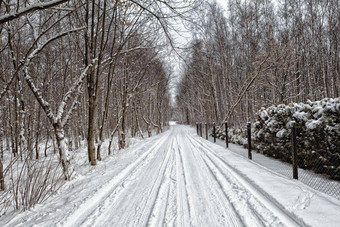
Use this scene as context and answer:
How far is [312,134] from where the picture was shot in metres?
4.40

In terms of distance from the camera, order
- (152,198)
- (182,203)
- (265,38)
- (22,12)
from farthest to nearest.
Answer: (265,38)
(152,198)
(182,203)
(22,12)

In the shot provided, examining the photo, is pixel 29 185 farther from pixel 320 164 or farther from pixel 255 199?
pixel 320 164

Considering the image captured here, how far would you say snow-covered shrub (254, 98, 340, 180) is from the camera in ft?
12.8

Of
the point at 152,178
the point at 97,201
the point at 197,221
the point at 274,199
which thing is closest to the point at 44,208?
the point at 97,201

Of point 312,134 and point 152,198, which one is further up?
point 312,134

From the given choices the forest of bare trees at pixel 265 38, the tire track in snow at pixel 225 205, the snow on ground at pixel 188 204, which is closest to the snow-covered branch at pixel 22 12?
the snow on ground at pixel 188 204

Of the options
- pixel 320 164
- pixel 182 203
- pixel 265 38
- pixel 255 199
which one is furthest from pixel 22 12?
pixel 265 38

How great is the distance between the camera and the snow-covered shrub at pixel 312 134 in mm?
3891

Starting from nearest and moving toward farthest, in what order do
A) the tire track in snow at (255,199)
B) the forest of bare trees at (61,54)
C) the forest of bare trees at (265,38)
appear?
the tire track in snow at (255,199) → the forest of bare trees at (61,54) → the forest of bare trees at (265,38)

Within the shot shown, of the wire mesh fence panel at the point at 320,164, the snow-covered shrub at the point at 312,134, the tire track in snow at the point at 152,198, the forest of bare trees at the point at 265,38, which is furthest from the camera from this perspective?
the forest of bare trees at the point at 265,38

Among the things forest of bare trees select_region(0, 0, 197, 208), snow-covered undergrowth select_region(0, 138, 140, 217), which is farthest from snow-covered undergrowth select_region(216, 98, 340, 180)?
snow-covered undergrowth select_region(0, 138, 140, 217)

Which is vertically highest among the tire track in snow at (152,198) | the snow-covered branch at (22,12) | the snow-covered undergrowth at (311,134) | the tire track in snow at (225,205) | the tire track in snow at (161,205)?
the snow-covered branch at (22,12)

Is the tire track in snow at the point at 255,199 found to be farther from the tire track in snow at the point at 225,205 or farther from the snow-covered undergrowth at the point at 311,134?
the snow-covered undergrowth at the point at 311,134

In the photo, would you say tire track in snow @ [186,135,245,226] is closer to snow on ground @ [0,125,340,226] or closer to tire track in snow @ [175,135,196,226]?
snow on ground @ [0,125,340,226]
